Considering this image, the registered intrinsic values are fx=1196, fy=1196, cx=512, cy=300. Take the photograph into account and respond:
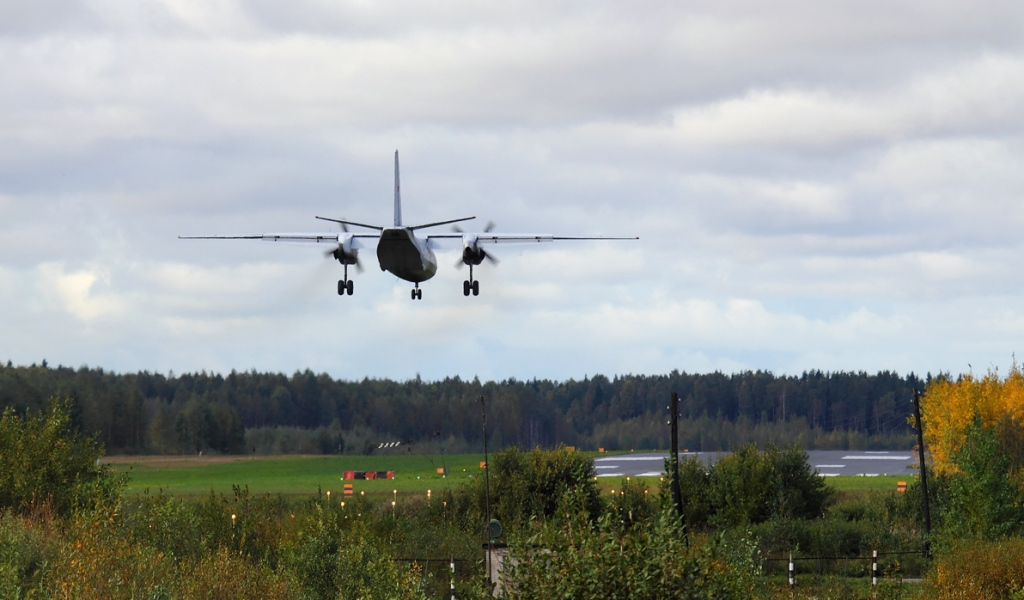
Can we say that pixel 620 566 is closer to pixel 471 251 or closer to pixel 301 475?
pixel 471 251

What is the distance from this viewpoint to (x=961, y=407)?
299ft

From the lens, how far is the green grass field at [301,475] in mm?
108375

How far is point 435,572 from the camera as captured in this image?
48969 mm

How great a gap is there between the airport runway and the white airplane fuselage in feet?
228

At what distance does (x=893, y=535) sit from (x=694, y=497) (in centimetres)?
1284

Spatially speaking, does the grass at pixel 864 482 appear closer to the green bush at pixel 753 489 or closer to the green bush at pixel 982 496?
the green bush at pixel 753 489

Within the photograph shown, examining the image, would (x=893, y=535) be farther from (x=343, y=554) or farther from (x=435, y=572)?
(x=343, y=554)

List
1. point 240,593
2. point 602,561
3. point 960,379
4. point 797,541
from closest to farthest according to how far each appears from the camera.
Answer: point 602,561
point 240,593
point 797,541
point 960,379

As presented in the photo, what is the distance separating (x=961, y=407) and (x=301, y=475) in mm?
79233

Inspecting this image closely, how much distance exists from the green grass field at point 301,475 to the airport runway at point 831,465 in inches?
448

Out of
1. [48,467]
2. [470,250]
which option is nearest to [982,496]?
[470,250]

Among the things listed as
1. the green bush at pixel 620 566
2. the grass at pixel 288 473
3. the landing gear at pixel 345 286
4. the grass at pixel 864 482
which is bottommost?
the grass at pixel 864 482

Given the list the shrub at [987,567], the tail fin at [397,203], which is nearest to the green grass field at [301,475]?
the tail fin at [397,203]

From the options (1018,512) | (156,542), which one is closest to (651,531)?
(156,542)
